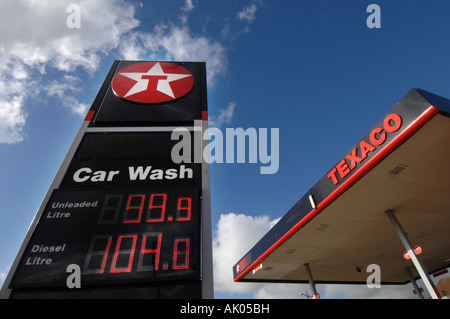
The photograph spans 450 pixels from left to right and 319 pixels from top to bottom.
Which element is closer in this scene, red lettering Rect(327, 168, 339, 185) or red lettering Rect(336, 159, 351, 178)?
red lettering Rect(336, 159, 351, 178)

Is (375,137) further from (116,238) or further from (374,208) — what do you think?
(116,238)

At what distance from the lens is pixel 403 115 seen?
5.38 m

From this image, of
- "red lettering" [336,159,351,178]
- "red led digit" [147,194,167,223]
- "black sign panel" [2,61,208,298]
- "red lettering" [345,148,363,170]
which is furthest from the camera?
"red lettering" [336,159,351,178]

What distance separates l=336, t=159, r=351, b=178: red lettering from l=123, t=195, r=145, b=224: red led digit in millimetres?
5643

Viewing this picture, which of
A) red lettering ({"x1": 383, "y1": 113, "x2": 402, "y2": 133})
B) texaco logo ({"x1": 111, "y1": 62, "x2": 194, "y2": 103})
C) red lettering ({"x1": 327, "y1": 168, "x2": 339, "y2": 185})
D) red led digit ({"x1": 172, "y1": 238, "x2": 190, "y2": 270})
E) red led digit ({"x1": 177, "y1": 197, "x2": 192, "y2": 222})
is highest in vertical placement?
texaco logo ({"x1": 111, "y1": 62, "x2": 194, "y2": 103})

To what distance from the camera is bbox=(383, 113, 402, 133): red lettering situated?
5.48 meters

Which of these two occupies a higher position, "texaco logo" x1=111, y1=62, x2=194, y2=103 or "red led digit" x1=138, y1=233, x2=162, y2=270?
"texaco logo" x1=111, y1=62, x2=194, y2=103

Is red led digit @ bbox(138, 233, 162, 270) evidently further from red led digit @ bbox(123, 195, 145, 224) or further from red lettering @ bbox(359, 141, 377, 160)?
red lettering @ bbox(359, 141, 377, 160)

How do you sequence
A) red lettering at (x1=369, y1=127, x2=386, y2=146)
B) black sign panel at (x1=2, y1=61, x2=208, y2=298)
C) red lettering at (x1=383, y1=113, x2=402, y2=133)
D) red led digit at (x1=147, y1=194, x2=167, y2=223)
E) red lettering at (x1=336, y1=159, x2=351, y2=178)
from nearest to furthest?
1. black sign panel at (x1=2, y1=61, x2=208, y2=298)
2. red led digit at (x1=147, y1=194, x2=167, y2=223)
3. red lettering at (x1=383, y1=113, x2=402, y2=133)
4. red lettering at (x1=369, y1=127, x2=386, y2=146)
5. red lettering at (x1=336, y1=159, x2=351, y2=178)

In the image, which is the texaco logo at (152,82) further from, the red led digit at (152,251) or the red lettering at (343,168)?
the red lettering at (343,168)

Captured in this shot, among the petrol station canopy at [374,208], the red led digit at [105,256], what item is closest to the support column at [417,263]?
the petrol station canopy at [374,208]

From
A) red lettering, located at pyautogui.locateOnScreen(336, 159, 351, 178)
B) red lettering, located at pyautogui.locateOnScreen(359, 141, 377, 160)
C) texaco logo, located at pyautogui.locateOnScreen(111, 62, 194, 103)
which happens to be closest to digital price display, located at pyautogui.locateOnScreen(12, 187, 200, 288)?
texaco logo, located at pyautogui.locateOnScreen(111, 62, 194, 103)

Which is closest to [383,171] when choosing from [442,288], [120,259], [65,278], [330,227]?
[330,227]
